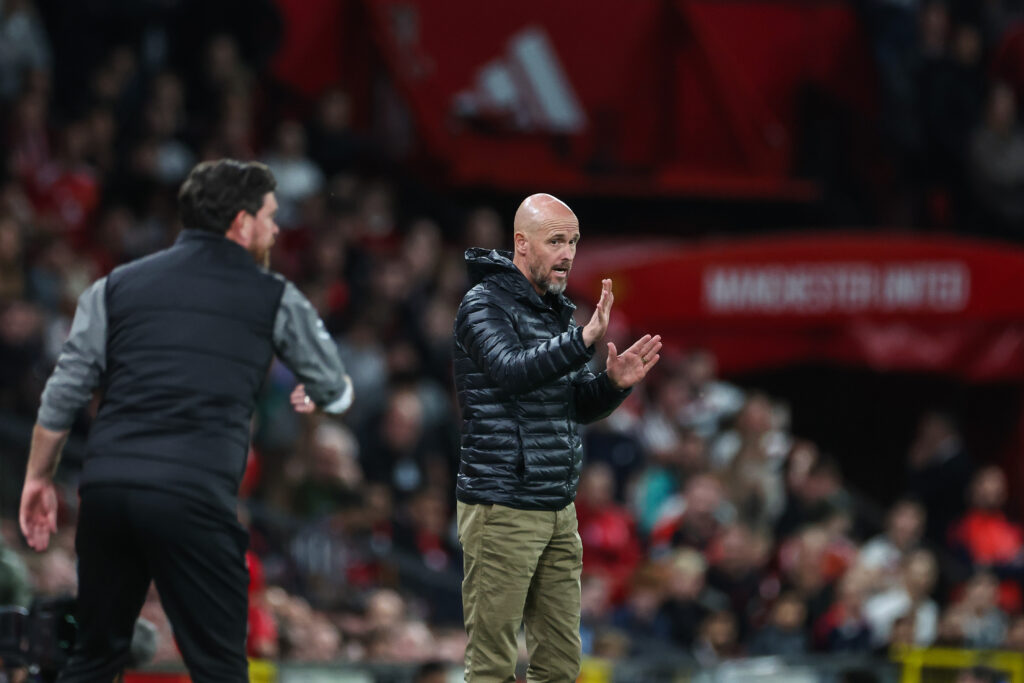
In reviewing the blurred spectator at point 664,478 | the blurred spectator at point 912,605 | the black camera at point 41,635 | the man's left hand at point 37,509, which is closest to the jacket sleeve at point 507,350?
the man's left hand at point 37,509

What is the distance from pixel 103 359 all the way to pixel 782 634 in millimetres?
6516

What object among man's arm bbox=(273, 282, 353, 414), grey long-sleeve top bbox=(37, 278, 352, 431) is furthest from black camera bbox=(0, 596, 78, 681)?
man's arm bbox=(273, 282, 353, 414)

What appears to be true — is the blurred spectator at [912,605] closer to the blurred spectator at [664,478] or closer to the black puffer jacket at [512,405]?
the blurred spectator at [664,478]

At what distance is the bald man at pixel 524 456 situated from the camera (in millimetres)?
5191

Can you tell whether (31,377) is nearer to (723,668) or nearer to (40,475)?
(723,668)

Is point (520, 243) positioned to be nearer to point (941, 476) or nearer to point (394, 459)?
point (394, 459)

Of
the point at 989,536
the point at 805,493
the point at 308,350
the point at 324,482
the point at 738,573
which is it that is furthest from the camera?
the point at 989,536

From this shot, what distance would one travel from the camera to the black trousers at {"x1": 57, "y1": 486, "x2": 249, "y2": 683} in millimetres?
4742

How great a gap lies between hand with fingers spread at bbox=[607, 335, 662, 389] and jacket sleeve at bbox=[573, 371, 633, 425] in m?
0.08

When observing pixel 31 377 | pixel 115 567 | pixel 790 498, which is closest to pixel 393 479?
pixel 31 377

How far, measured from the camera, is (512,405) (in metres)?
5.22

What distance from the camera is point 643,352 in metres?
5.15

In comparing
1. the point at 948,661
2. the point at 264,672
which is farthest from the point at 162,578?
the point at 948,661

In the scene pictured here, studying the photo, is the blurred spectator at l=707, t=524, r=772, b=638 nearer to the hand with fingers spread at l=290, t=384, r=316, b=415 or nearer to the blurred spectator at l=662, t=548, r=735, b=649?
the blurred spectator at l=662, t=548, r=735, b=649
